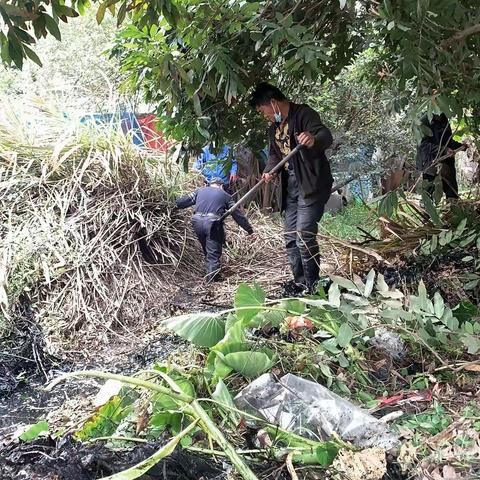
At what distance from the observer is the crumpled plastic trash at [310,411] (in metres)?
2.02

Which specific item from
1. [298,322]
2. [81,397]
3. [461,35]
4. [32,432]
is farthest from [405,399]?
[81,397]

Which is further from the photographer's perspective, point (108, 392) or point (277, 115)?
point (277, 115)

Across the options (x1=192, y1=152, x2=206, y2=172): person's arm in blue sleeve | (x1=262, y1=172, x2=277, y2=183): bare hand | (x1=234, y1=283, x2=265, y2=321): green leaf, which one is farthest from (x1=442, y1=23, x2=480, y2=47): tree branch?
(x1=192, y1=152, x2=206, y2=172): person's arm in blue sleeve

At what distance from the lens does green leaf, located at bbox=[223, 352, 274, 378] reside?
2336 mm

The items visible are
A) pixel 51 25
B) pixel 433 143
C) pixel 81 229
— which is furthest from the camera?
pixel 433 143

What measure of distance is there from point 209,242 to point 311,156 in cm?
168

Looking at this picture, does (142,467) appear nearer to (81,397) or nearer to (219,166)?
(81,397)

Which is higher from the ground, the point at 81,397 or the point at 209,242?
the point at 209,242

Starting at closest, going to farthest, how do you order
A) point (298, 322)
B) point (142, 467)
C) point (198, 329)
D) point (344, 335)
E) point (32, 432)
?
point (142, 467) → point (32, 432) → point (344, 335) → point (198, 329) → point (298, 322)

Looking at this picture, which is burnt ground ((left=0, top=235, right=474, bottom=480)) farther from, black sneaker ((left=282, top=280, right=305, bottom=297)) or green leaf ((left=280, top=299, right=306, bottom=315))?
green leaf ((left=280, top=299, right=306, bottom=315))

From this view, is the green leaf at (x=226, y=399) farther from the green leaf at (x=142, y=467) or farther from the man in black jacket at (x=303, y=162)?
the man in black jacket at (x=303, y=162)

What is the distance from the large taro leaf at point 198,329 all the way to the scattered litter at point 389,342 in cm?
75

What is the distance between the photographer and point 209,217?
558cm

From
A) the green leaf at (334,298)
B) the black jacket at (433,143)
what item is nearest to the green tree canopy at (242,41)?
the green leaf at (334,298)
